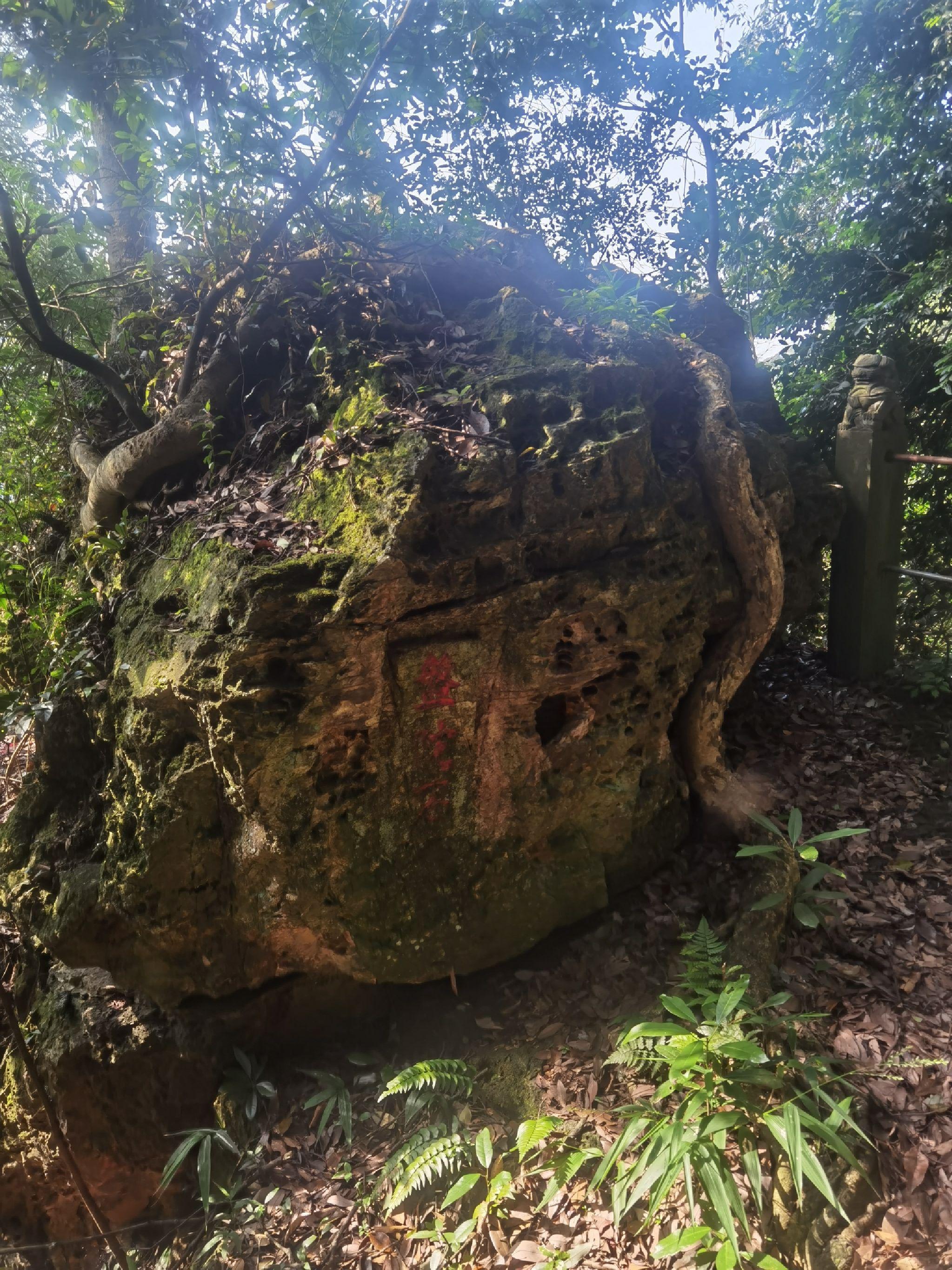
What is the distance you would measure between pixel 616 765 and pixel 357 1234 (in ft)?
6.87

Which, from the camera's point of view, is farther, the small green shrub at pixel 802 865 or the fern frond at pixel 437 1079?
the small green shrub at pixel 802 865

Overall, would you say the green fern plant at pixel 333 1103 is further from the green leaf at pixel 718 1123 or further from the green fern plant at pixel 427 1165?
the green leaf at pixel 718 1123

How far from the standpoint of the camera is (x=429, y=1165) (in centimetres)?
253

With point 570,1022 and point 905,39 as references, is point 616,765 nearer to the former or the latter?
point 570,1022

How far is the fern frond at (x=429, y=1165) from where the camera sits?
8.17 ft

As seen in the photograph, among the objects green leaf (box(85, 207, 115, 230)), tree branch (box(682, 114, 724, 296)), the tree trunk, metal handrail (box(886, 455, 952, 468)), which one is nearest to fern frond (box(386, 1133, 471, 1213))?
metal handrail (box(886, 455, 952, 468))

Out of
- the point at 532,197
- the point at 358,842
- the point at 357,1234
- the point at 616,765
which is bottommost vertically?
the point at 357,1234

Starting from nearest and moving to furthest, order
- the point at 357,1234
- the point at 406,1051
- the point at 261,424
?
the point at 357,1234 < the point at 406,1051 < the point at 261,424

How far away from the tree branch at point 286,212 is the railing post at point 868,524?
3.24 meters

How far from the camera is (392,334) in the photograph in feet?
13.1

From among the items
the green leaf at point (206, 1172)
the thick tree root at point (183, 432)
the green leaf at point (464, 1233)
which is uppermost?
the thick tree root at point (183, 432)

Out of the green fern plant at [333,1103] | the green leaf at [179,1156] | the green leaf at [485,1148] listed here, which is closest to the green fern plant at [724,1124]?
the green leaf at [485,1148]

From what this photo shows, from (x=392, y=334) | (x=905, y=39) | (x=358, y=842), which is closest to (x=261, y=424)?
(x=392, y=334)

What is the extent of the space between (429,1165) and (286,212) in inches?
181
